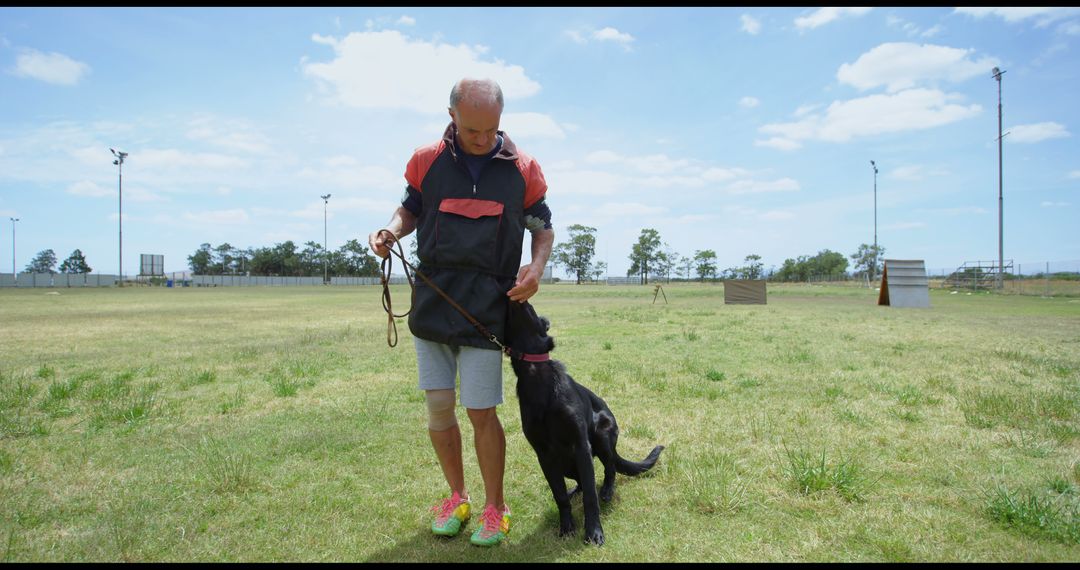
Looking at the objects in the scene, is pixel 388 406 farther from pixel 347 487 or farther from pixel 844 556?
pixel 844 556

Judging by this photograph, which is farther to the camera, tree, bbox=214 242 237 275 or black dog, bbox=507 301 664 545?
tree, bbox=214 242 237 275

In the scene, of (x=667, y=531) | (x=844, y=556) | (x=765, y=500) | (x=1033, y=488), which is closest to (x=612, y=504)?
(x=667, y=531)

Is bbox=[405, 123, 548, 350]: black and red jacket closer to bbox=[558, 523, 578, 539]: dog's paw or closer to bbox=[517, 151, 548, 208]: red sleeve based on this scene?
bbox=[517, 151, 548, 208]: red sleeve

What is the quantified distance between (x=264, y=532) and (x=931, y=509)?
3358 millimetres

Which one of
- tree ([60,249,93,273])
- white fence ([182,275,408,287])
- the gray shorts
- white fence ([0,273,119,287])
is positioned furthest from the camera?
tree ([60,249,93,273])

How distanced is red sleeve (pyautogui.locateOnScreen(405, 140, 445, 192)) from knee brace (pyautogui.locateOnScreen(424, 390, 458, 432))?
3.31 ft

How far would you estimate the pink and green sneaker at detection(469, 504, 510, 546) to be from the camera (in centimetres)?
257

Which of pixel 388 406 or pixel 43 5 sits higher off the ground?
pixel 43 5

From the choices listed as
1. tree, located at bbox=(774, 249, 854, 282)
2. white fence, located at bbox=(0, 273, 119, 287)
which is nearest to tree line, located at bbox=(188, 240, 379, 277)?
white fence, located at bbox=(0, 273, 119, 287)

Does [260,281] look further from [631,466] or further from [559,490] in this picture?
[559,490]

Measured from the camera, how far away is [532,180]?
8.91ft

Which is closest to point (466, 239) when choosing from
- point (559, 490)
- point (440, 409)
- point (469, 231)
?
point (469, 231)

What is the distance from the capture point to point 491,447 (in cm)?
267

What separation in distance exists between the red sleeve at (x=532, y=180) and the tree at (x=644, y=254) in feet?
307
